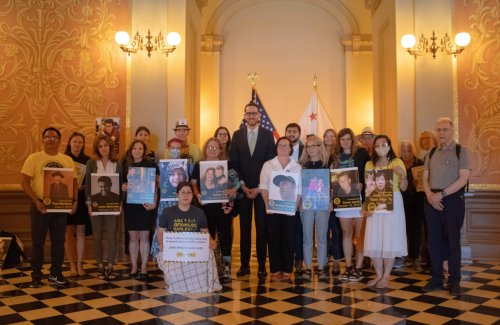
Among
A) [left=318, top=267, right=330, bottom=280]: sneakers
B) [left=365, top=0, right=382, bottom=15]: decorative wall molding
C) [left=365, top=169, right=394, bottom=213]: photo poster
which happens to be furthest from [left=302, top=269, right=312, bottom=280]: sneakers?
[left=365, top=0, right=382, bottom=15]: decorative wall molding

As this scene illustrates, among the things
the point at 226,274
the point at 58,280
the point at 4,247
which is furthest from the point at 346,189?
the point at 4,247

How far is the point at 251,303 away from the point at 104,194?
7.14ft

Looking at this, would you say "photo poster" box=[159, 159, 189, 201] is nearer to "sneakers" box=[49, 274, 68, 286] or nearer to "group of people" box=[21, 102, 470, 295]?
"group of people" box=[21, 102, 470, 295]

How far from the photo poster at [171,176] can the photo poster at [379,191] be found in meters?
2.05

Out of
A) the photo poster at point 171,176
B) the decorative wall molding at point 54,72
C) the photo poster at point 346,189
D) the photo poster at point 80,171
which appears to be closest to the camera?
the photo poster at point 346,189

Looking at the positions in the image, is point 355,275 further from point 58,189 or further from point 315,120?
Result: point 315,120

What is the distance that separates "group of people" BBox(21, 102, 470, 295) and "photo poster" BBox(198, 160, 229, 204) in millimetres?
12

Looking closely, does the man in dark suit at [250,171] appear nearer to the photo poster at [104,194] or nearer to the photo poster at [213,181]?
the photo poster at [213,181]

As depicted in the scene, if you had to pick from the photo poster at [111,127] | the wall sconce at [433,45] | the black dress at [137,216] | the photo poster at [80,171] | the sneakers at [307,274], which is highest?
the wall sconce at [433,45]

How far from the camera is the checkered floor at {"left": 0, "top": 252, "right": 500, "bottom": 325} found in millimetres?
3938

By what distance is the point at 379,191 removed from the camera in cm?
496

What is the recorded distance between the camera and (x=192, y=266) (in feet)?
16.0

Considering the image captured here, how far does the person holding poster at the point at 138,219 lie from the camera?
18.0ft

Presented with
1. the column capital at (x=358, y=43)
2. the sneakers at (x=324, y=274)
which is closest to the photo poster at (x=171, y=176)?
the sneakers at (x=324, y=274)
